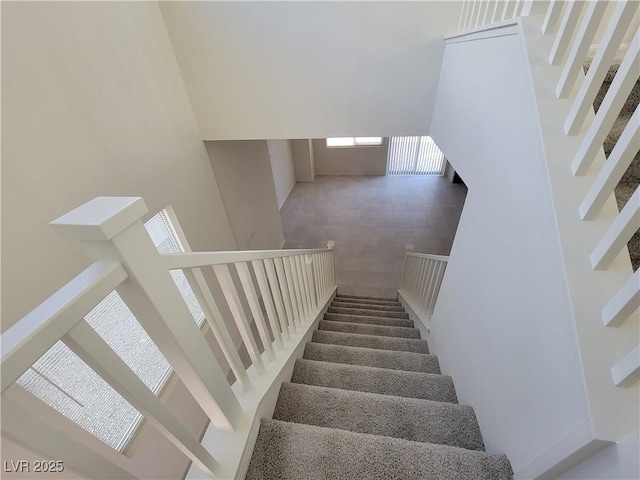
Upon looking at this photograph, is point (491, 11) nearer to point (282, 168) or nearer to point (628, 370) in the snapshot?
point (628, 370)

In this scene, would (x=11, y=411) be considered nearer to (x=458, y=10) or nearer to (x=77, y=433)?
(x=77, y=433)

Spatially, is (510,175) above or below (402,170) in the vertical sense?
below

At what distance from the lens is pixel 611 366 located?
0.59m

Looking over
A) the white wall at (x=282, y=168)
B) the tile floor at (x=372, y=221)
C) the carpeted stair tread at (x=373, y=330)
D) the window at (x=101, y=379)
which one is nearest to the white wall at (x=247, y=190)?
the tile floor at (x=372, y=221)

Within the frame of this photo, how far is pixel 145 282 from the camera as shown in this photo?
1.70 feet

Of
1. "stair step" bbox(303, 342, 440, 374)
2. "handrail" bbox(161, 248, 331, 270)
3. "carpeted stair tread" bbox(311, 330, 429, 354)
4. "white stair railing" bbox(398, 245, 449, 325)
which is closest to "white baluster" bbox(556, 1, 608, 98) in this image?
"handrail" bbox(161, 248, 331, 270)

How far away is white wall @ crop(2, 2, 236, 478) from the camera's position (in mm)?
1124

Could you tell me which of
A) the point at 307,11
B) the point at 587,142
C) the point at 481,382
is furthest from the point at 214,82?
the point at 481,382

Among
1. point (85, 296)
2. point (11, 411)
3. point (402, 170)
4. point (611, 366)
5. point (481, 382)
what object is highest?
point (402, 170)

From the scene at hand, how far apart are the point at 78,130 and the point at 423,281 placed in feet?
8.78

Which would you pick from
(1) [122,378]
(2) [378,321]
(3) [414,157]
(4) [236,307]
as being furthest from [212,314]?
(3) [414,157]

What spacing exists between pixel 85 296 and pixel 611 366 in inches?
39.9

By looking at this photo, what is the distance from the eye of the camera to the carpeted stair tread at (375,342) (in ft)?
6.93

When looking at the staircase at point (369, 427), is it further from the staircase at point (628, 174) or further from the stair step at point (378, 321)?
the stair step at point (378, 321)
